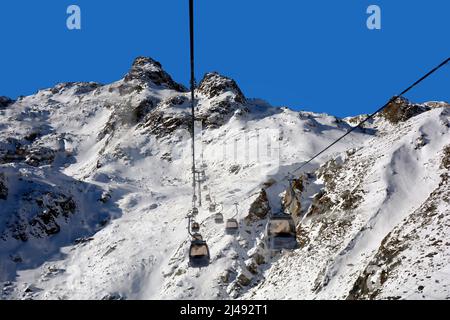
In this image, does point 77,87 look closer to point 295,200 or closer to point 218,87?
point 218,87

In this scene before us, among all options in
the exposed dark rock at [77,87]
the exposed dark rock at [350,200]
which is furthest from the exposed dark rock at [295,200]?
the exposed dark rock at [77,87]

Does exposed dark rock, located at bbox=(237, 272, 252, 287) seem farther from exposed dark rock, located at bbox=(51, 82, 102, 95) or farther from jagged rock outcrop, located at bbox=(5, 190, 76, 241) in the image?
exposed dark rock, located at bbox=(51, 82, 102, 95)

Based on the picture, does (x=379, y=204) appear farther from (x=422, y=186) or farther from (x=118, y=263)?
(x=118, y=263)

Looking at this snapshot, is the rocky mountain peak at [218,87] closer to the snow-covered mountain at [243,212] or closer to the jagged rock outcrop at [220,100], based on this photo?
the jagged rock outcrop at [220,100]

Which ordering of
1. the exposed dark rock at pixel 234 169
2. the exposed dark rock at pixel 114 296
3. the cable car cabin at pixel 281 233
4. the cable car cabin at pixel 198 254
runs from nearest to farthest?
the cable car cabin at pixel 281 233
the cable car cabin at pixel 198 254
the exposed dark rock at pixel 114 296
the exposed dark rock at pixel 234 169

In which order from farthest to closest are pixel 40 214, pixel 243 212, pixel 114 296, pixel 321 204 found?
1. pixel 40 214
2. pixel 243 212
3. pixel 321 204
4. pixel 114 296

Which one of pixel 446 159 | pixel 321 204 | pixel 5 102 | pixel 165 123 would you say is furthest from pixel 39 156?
pixel 446 159

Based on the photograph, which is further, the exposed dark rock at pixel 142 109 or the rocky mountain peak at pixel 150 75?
the rocky mountain peak at pixel 150 75
